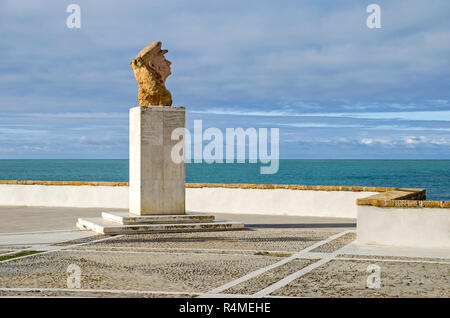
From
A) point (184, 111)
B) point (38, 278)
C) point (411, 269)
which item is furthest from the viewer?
point (184, 111)

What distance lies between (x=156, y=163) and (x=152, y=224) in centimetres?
144

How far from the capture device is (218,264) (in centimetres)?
889

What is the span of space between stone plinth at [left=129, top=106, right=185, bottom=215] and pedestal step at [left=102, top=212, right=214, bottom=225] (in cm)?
26

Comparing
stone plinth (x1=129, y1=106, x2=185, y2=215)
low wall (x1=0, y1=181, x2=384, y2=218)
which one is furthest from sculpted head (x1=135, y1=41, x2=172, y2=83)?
low wall (x1=0, y1=181, x2=384, y2=218)

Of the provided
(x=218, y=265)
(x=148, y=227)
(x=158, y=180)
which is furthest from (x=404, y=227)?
(x=158, y=180)

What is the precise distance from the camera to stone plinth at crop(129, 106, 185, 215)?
44.1 feet

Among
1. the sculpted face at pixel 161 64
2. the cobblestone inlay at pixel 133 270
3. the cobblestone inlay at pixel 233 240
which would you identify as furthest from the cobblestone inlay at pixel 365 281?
the sculpted face at pixel 161 64

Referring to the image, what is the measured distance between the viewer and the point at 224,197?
1873cm

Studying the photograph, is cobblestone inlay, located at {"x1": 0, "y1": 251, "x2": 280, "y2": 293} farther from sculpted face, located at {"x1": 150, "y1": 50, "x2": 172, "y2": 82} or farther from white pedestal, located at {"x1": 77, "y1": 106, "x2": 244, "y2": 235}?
sculpted face, located at {"x1": 150, "y1": 50, "x2": 172, "y2": 82}

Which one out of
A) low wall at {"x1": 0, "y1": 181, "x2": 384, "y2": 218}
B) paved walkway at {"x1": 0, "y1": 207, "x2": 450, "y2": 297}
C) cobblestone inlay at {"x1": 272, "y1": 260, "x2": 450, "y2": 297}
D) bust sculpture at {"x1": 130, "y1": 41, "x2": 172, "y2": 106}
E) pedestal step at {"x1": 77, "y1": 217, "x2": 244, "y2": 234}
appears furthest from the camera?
low wall at {"x1": 0, "y1": 181, "x2": 384, "y2": 218}

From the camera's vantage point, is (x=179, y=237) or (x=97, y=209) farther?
(x=97, y=209)
